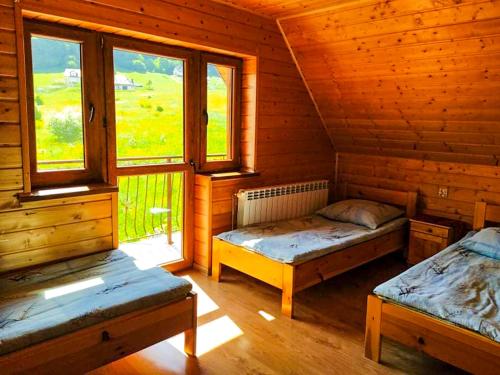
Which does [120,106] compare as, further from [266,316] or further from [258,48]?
[266,316]

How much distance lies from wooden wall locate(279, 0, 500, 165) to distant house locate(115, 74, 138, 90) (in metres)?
1.53

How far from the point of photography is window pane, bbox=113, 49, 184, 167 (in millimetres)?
3162

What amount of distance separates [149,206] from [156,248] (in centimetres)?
42

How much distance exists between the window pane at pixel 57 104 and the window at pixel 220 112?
1.09m

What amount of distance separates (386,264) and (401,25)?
2224 mm

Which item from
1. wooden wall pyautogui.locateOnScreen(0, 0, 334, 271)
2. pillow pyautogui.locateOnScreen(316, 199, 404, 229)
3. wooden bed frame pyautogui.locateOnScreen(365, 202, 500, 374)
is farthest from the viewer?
pillow pyautogui.locateOnScreen(316, 199, 404, 229)

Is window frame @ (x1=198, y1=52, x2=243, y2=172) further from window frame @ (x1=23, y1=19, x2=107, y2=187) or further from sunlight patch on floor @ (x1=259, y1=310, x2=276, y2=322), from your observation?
sunlight patch on floor @ (x1=259, y1=310, x2=276, y2=322)

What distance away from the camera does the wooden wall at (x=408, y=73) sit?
2.93 metres

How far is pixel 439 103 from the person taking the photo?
3572 millimetres

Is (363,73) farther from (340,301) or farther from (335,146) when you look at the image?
(340,301)

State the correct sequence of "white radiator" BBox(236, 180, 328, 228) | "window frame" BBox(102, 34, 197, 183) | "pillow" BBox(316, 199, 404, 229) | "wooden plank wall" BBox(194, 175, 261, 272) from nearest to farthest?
"window frame" BBox(102, 34, 197, 183) < "wooden plank wall" BBox(194, 175, 261, 272) < "white radiator" BBox(236, 180, 328, 228) < "pillow" BBox(316, 199, 404, 229)

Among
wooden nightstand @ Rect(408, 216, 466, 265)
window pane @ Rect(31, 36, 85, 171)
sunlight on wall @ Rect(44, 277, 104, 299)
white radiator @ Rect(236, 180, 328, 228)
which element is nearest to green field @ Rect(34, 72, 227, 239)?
window pane @ Rect(31, 36, 85, 171)

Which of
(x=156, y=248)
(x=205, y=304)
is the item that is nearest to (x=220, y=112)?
(x=156, y=248)

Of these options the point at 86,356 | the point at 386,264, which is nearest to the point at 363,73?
the point at 386,264
